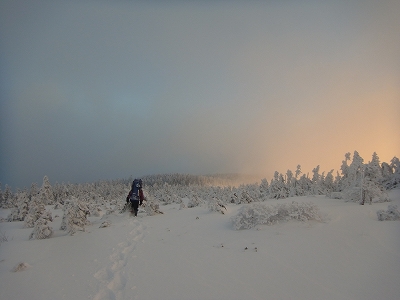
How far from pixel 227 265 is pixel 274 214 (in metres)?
3.84

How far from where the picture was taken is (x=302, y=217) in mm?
7949

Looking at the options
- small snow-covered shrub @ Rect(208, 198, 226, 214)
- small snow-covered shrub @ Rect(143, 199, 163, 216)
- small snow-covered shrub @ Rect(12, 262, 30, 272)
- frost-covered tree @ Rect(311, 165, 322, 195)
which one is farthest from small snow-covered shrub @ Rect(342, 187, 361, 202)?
frost-covered tree @ Rect(311, 165, 322, 195)

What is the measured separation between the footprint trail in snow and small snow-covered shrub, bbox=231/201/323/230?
174 inches

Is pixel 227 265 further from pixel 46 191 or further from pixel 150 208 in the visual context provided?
pixel 46 191

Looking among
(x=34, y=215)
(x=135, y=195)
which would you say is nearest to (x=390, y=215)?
(x=135, y=195)

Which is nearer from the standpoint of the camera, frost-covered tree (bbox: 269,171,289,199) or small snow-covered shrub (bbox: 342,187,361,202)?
small snow-covered shrub (bbox: 342,187,361,202)

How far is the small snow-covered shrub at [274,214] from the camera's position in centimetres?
803

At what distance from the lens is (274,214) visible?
27.1ft

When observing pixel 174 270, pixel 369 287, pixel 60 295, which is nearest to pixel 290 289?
pixel 369 287

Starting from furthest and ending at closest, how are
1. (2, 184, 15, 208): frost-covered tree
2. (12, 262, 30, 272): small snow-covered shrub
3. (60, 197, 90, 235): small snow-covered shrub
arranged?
(2, 184, 15, 208): frost-covered tree
(60, 197, 90, 235): small snow-covered shrub
(12, 262, 30, 272): small snow-covered shrub

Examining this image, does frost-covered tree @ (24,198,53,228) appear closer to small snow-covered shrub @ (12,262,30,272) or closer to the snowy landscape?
the snowy landscape

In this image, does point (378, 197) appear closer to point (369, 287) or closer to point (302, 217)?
point (302, 217)

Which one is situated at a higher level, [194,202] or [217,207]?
[217,207]

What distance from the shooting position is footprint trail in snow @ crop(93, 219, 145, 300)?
432 centimetres
